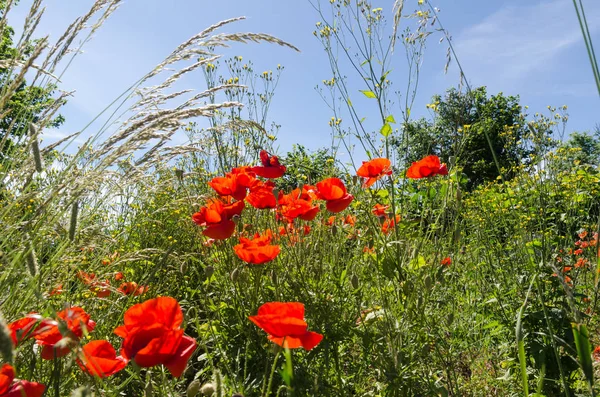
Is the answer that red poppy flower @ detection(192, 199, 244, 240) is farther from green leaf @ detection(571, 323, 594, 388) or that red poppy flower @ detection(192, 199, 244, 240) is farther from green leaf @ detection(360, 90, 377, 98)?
green leaf @ detection(571, 323, 594, 388)

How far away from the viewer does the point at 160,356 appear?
29.6 inches

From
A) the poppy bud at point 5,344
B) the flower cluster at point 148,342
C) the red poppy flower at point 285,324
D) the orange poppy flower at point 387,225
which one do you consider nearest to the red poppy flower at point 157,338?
the flower cluster at point 148,342

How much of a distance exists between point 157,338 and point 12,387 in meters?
0.22

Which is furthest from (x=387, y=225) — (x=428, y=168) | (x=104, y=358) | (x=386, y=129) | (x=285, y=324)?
(x=104, y=358)

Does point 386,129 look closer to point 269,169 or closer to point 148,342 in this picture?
point 269,169

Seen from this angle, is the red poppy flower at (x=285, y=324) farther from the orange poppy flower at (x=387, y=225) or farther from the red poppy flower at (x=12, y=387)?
the orange poppy flower at (x=387, y=225)

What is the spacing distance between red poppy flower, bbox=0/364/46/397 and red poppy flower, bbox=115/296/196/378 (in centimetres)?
14

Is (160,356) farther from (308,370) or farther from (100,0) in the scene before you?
(100,0)

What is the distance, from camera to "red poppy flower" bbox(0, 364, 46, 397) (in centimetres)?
66

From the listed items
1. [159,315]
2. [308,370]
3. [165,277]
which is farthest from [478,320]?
[159,315]

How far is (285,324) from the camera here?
793 millimetres

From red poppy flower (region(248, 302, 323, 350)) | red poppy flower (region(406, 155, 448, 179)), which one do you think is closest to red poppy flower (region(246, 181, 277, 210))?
red poppy flower (region(406, 155, 448, 179))

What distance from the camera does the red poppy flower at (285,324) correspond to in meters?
0.79

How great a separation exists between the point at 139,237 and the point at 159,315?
2535 mm
